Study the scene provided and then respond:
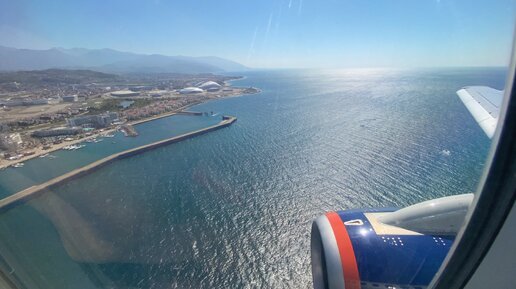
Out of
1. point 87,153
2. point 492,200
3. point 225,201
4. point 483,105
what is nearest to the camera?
point 492,200

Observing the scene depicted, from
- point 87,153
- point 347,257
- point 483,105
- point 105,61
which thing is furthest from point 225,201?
point 105,61

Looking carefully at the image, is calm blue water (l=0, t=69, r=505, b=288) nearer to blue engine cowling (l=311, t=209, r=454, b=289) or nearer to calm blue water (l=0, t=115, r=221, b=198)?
calm blue water (l=0, t=115, r=221, b=198)

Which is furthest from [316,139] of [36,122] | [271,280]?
[36,122]

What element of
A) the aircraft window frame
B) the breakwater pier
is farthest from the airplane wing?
the breakwater pier

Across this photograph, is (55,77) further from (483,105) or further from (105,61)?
(105,61)

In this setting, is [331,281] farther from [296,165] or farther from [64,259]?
[296,165]
